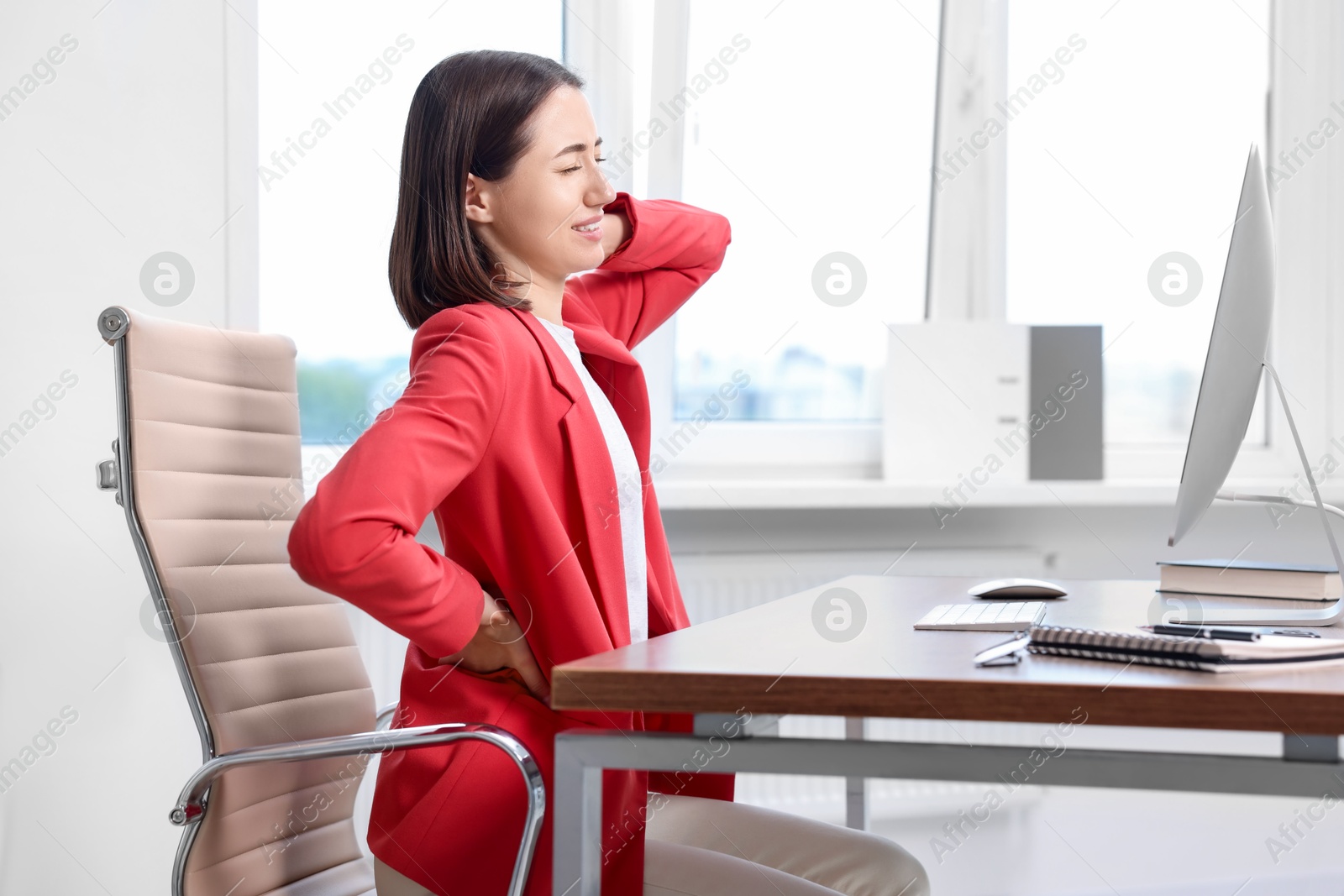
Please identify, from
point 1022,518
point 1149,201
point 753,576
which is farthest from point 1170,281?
point 753,576

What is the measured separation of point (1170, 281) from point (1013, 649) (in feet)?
7.31

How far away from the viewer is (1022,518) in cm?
259

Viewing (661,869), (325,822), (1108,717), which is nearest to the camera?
(1108,717)

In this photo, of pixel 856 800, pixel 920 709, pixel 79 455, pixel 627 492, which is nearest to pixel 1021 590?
pixel 856 800

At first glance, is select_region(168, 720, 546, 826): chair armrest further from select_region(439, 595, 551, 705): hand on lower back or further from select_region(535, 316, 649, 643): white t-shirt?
select_region(535, 316, 649, 643): white t-shirt

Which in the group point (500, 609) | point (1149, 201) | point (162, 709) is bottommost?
point (162, 709)

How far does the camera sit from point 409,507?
37.3 inches

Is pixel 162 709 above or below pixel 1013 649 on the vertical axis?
below

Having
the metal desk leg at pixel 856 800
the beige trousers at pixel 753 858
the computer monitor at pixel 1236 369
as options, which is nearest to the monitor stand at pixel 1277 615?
the computer monitor at pixel 1236 369

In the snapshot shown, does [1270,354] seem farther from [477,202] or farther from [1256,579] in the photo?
[477,202]

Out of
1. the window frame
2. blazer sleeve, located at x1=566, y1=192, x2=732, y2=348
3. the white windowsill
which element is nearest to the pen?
blazer sleeve, located at x1=566, y1=192, x2=732, y2=348

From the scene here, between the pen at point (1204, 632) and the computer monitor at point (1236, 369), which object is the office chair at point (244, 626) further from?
the computer monitor at point (1236, 369)

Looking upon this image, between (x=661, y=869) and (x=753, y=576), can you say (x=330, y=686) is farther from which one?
(x=753, y=576)

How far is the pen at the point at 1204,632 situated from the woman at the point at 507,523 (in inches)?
15.2
